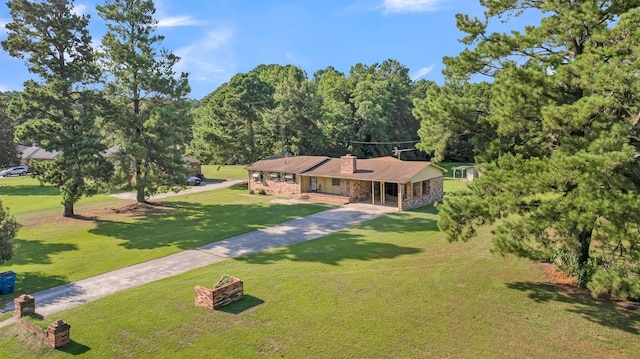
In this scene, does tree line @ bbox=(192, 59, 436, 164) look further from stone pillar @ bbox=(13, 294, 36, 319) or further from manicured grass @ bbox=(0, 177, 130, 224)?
stone pillar @ bbox=(13, 294, 36, 319)

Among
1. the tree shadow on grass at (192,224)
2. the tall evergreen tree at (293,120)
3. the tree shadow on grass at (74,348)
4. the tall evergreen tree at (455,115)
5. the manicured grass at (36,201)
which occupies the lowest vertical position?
the tree shadow on grass at (74,348)

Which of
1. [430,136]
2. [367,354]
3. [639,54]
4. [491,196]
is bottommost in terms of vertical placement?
[367,354]

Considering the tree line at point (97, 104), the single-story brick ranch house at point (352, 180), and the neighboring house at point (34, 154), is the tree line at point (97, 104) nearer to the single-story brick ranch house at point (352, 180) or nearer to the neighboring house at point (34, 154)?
the single-story brick ranch house at point (352, 180)

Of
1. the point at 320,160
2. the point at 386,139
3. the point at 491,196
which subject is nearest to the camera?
the point at 491,196

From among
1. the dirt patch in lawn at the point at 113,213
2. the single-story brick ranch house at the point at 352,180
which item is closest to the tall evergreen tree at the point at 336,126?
the single-story brick ranch house at the point at 352,180

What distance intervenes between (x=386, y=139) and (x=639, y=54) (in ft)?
154

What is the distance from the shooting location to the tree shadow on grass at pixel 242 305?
39.3ft

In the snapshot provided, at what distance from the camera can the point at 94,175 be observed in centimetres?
2455

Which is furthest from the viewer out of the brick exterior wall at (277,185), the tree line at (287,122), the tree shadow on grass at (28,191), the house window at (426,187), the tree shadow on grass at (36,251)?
the tree line at (287,122)

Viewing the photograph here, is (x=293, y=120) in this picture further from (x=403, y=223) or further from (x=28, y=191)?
(x=28, y=191)

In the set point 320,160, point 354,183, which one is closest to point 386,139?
point 320,160

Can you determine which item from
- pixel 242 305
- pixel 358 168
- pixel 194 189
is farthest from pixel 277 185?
pixel 242 305

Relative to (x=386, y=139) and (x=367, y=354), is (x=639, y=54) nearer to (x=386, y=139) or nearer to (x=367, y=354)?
(x=367, y=354)

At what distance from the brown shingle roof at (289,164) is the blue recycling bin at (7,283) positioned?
20611 mm
